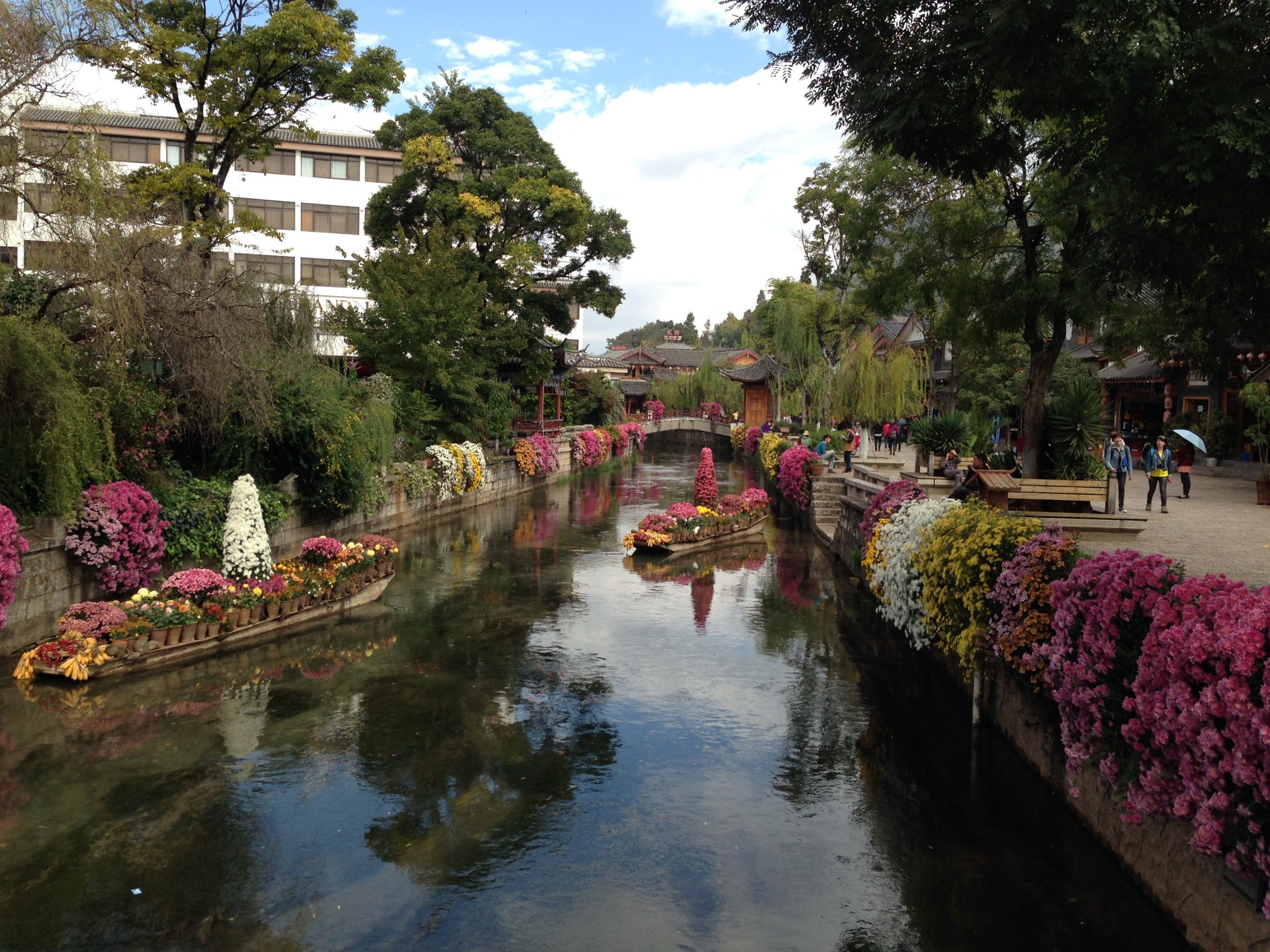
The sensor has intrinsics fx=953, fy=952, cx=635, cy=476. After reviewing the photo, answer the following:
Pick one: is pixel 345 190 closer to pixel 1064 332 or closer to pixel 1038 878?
pixel 1064 332

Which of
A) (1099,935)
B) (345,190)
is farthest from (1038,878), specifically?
(345,190)

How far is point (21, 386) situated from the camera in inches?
485

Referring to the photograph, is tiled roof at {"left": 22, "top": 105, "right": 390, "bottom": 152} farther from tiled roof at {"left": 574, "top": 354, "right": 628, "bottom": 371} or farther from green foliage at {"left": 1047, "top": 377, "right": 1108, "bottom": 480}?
green foliage at {"left": 1047, "top": 377, "right": 1108, "bottom": 480}

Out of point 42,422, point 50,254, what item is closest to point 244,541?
point 42,422

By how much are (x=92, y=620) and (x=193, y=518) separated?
345cm

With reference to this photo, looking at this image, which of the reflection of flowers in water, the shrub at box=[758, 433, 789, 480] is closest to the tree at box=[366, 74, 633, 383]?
the shrub at box=[758, 433, 789, 480]

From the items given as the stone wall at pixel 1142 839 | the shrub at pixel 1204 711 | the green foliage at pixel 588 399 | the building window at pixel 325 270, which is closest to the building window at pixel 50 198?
the stone wall at pixel 1142 839

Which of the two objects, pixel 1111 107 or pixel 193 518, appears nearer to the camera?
pixel 1111 107

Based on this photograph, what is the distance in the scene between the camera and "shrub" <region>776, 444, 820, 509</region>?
1227 inches

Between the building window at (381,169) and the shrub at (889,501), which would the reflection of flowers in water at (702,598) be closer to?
the shrub at (889,501)

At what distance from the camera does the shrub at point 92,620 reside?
12.5 metres

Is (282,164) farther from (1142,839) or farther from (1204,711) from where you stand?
(1204,711)

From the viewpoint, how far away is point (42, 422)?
1268cm

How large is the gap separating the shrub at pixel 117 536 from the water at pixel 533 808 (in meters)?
2.14
